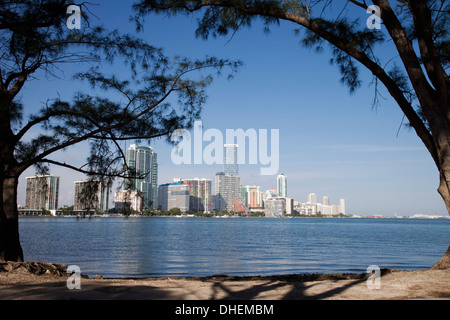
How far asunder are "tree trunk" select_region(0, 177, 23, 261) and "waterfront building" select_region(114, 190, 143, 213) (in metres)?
1.95

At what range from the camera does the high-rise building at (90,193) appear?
26.5ft

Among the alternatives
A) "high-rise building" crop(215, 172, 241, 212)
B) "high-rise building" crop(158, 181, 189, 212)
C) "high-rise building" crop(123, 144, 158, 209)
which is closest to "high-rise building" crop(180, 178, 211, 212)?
"high-rise building" crop(215, 172, 241, 212)

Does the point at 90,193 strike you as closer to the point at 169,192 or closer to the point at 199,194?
the point at 169,192

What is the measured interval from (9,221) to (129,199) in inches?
89.6

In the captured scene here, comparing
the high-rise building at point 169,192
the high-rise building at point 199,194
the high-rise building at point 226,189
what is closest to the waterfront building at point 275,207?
the high-rise building at point 226,189

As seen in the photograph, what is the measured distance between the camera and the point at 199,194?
3007 inches

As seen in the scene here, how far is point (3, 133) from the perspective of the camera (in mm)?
6527

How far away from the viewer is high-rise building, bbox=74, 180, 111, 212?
8062mm

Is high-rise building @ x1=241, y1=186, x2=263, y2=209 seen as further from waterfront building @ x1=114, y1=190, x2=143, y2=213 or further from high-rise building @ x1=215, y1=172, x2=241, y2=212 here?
waterfront building @ x1=114, y1=190, x2=143, y2=213

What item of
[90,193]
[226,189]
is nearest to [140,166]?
[90,193]

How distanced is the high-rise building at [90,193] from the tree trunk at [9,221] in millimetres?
1249

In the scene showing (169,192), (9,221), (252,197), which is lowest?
(9,221)

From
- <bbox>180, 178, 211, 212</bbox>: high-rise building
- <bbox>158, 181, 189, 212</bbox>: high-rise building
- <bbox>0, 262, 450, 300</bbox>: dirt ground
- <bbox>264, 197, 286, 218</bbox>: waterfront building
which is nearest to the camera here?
<bbox>0, 262, 450, 300</bbox>: dirt ground

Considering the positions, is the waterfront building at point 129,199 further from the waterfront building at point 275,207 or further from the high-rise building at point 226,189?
the waterfront building at point 275,207
